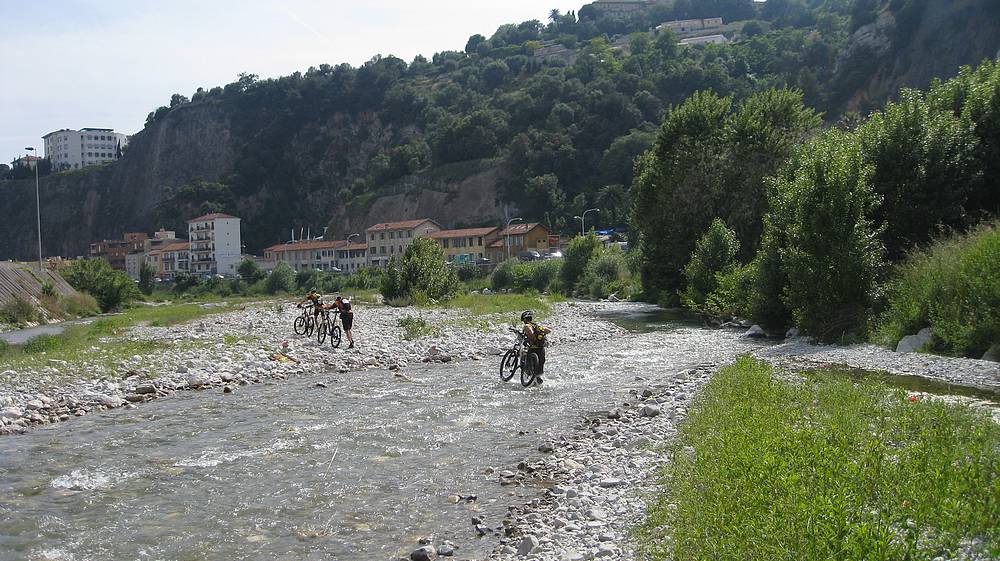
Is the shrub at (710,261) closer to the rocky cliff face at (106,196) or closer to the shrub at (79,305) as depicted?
the shrub at (79,305)

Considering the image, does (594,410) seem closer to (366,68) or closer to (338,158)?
(338,158)

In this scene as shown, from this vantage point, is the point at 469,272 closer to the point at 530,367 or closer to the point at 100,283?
the point at 100,283

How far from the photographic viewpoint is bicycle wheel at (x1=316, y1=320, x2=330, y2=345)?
27148mm

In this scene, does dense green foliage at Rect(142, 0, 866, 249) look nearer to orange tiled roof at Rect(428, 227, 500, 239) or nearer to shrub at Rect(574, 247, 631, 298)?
orange tiled roof at Rect(428, 227, 500, 239)

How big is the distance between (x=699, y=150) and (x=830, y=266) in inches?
957

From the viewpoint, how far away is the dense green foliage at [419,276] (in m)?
50.7

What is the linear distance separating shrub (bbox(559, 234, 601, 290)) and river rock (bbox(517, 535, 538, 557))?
71.2m

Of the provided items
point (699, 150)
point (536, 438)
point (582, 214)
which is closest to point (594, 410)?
point (536, 438)

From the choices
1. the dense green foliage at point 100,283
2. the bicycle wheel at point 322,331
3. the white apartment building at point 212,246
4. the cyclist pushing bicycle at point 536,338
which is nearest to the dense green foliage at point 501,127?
the white apartment building at point 212,246

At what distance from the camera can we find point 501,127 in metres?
151

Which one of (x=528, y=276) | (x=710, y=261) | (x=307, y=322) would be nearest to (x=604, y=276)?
(x=528, y=276)

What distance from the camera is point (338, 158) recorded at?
183 meters

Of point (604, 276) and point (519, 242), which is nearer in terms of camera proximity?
point (604, 276)

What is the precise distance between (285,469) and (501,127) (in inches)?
5662
